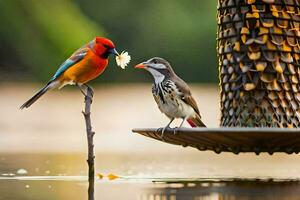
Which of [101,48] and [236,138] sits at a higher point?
[101,48]

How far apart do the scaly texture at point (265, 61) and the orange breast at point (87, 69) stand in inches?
32.6

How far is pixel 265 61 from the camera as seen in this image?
7379 millimetres

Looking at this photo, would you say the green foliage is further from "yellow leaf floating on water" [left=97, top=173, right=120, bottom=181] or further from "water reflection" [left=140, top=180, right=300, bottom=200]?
"water reflection" [left=140, top=180, right=300, bottom=200]

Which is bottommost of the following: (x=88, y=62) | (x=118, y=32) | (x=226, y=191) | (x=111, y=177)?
(x=226, y=191)

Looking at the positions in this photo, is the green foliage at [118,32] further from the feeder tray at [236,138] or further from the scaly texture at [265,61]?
the feeder tray at [236,138]

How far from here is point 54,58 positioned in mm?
18016

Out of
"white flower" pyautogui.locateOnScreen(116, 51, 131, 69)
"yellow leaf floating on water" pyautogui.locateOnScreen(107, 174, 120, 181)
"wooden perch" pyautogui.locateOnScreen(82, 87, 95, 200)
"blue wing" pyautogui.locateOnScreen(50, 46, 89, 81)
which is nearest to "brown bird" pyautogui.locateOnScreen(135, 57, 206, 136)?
"white flower" pyautogui.locateOnScreen(116, 51, 131, 69)

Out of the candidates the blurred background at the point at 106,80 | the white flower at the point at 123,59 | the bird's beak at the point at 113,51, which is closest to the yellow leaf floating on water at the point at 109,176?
the bird's beak at the point at 113,51

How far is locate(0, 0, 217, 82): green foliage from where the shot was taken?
17938 millimetres

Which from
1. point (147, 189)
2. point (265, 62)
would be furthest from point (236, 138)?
point (265, 62)

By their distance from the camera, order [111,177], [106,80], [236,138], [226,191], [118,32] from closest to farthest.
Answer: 1. [236,138]
2. [226,191]
3. [111,177]
4. [118,32]
5. [106,80]

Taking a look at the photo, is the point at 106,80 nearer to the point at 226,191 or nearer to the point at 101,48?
the point at 101,48

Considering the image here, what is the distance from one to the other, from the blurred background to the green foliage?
20mm

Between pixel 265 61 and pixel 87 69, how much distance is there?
3.73 ft
